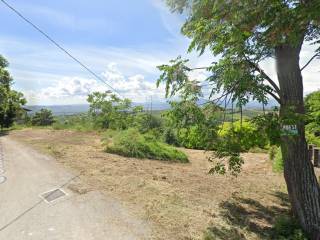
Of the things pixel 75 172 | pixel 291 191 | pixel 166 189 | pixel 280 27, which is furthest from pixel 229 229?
pixel 75 172

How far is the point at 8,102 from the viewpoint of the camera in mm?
26141

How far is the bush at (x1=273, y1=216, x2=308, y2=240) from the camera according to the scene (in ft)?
21.1

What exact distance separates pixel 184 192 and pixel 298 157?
2705 mm

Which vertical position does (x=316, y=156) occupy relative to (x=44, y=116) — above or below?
below

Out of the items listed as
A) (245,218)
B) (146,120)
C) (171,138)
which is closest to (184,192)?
(245,218)

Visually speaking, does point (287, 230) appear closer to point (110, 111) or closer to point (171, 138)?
point (171, 138)

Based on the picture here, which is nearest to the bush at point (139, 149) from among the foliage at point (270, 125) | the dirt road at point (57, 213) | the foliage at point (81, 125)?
the dirt road at point (57, 213)

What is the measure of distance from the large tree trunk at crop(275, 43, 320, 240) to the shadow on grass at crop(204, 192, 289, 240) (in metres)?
0.79

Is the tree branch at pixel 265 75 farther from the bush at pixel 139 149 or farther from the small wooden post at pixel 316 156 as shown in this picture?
the small wooden post at pixel 316 156

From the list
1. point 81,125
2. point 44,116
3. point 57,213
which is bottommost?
point 57,213

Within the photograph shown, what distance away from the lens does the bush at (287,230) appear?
643 cm

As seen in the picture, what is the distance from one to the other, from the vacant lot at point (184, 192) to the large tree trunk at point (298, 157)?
817 mm

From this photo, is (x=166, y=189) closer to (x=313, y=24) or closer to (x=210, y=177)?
(x=210, y=177)

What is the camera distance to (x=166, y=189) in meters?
8.17
